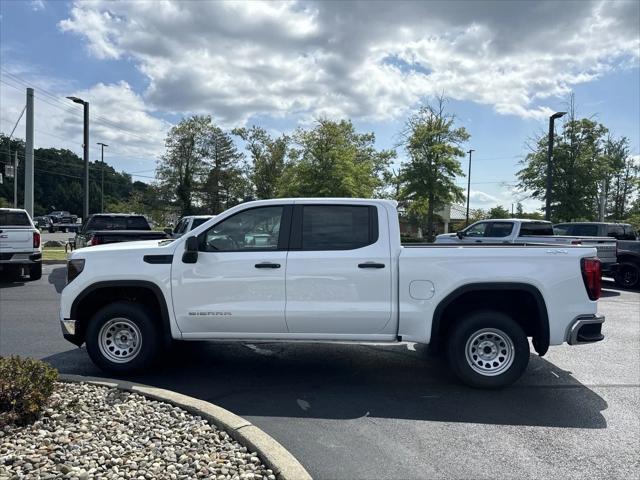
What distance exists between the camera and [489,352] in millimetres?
5262

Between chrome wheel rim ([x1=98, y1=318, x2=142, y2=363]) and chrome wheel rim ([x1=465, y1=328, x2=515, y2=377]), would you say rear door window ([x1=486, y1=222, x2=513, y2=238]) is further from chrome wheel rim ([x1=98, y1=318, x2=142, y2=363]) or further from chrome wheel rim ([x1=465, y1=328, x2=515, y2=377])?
chrome wheel rim ([x1=98, y1=318, x2=142, y2=363])

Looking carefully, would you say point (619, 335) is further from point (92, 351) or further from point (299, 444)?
point (92, 351)

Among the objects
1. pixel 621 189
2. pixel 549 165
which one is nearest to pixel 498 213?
pixel 621 189

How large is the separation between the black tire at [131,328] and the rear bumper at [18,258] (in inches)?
332

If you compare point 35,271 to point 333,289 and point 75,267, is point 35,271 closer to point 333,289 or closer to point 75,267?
point 75,267

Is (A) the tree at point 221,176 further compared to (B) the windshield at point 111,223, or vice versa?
(A) the tree at point 221,176

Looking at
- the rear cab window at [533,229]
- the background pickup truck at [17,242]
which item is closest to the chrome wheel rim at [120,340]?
the background pickup truck at [17,242]

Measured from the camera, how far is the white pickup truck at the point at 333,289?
5.08 m


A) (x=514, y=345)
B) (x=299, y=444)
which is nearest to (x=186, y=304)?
(x=299, y=444)

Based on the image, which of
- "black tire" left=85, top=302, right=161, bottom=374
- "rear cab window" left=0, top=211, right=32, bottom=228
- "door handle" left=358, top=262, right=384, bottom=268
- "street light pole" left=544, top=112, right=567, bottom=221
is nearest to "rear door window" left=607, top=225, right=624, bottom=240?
"street light pole" left=544, top=112, right=567, bottom=221

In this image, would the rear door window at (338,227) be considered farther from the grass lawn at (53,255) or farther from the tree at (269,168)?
the tree at (269,168)

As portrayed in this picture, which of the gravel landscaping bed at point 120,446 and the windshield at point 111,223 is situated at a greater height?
the windshield at point 111,223

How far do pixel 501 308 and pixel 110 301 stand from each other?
428cm

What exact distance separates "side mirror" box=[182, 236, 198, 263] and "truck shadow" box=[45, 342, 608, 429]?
1312mm
